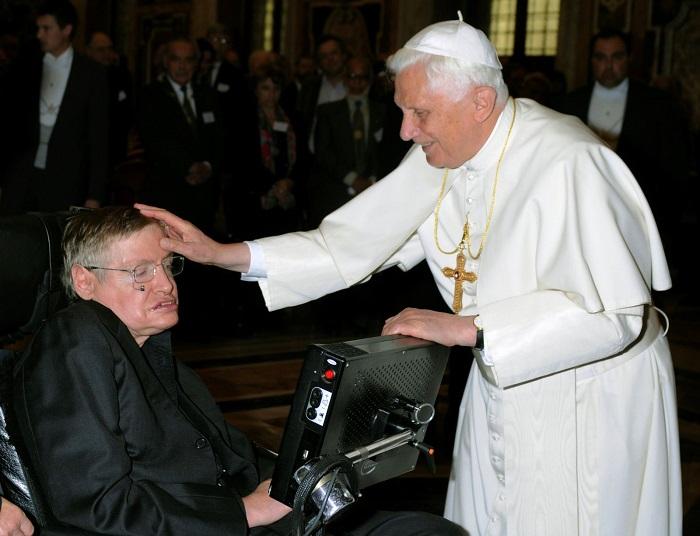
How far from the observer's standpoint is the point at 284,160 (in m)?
8.18

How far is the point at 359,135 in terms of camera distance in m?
8.00

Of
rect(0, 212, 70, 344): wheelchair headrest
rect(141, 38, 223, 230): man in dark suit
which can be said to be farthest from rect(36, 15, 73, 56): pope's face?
rect(0, 212, 70, 344): wheelchair headrest

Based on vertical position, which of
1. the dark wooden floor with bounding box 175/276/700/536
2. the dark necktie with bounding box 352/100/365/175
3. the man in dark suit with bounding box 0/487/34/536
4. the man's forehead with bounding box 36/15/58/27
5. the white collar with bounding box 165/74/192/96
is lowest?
the dark wooden floor with bounding box 175/276/700/536

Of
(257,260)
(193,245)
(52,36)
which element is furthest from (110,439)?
(52,36)

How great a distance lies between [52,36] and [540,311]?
4841 millimetres

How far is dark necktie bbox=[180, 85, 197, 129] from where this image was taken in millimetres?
7527

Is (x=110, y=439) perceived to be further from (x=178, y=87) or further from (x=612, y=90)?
(x=178, y=87)

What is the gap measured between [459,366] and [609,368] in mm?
2427

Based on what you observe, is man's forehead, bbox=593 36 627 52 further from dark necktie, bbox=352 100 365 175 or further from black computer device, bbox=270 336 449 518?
black computer device, bbox=270 336 449 518

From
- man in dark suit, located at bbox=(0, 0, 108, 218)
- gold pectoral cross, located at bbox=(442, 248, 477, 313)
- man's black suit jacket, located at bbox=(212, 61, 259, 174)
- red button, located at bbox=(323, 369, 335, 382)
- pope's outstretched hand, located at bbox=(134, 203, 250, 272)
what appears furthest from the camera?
man's black suit jacket, located at bbox=(212, 61, 259, 174)

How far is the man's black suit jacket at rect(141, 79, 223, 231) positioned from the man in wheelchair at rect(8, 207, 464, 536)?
4998 millimetres

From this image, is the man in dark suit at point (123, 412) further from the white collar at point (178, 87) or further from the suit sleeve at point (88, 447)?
the white collar at point (178, 87)

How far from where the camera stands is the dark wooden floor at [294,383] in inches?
167

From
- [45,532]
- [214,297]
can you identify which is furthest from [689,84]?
[45,532]
